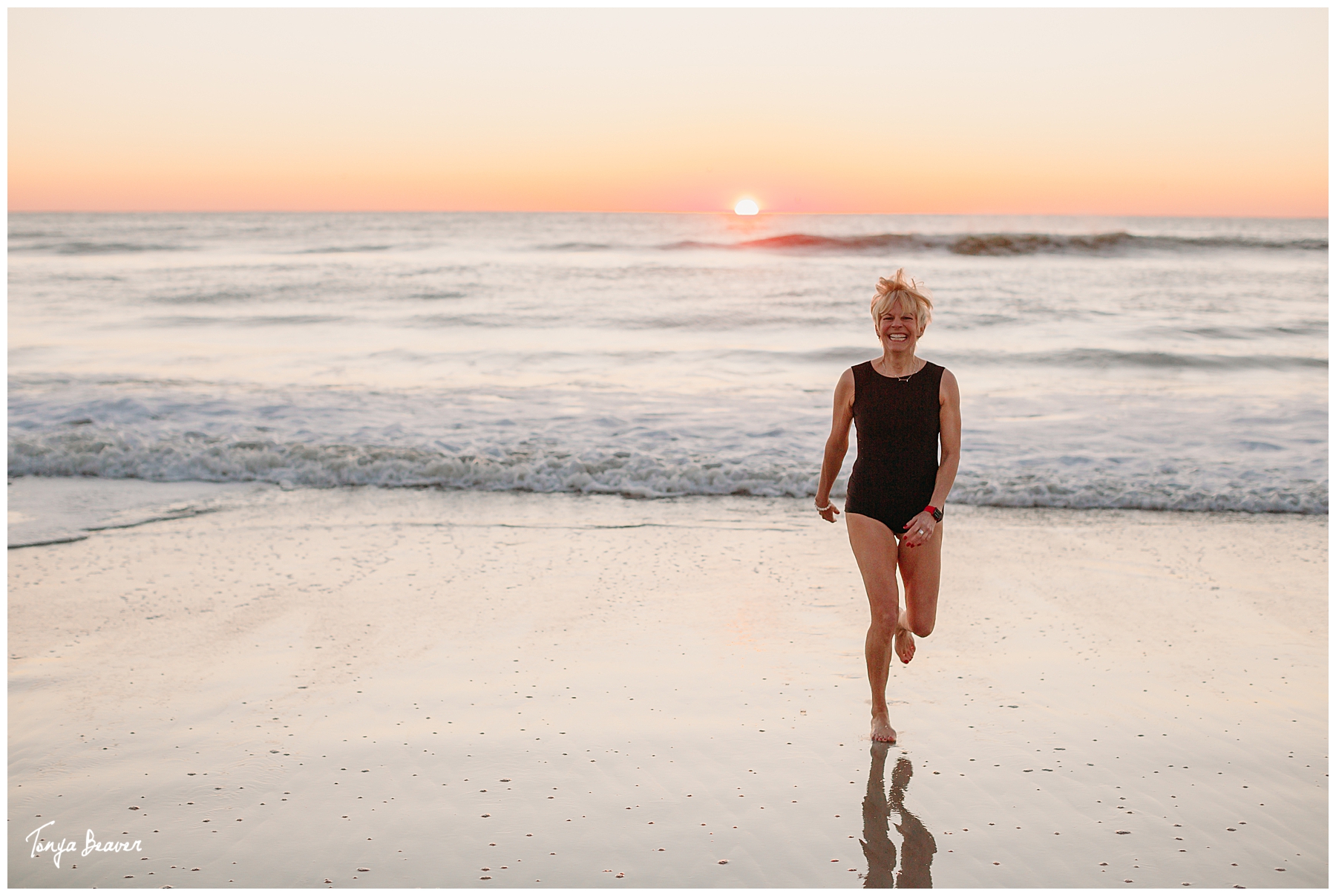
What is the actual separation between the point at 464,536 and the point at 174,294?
2212cm

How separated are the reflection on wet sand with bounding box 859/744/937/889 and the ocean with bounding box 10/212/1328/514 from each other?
207 inches

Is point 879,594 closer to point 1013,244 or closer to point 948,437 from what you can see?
point 948,437

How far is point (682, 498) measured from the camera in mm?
8969

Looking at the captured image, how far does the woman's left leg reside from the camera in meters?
4.17

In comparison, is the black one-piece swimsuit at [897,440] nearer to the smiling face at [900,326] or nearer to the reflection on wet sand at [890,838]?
the smiling face at [900,326]

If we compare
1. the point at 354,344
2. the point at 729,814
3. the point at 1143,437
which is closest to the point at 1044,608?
the point at 729,814

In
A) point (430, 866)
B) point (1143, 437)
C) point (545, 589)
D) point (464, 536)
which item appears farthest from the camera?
point (1143, 437)

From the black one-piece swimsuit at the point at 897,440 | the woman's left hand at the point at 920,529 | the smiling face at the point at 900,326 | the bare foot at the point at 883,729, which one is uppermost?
the smiling face at the point at 900,326

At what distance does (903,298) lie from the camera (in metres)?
4.01

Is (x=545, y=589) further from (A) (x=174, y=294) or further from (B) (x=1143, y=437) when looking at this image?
(A) (x=174, y=294)

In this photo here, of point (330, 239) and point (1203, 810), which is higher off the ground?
point (330, 239)

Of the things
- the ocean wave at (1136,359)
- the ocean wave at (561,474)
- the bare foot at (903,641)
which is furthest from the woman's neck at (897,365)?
the ocean wave at (1136,359)

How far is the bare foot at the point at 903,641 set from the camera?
172 inches

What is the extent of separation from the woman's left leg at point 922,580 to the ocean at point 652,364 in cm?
480
